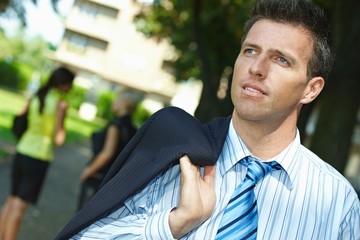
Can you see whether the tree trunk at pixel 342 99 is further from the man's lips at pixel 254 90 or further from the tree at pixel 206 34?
the man's lips at pixel 254 90

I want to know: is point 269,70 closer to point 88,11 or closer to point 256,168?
point 256,168

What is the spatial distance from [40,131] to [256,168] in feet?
13.7

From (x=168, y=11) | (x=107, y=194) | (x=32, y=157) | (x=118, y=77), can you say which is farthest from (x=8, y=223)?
(x=118, y=77)

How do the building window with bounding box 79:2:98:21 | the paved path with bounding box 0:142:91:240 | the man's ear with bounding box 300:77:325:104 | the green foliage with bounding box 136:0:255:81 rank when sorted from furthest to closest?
the building window with bounding box 79:2:98:21 → the green foliage with bounding box 136:0:255:81 → the paved path with bounding box 0:142:91:240 → the man's ear with bounding box 300:77:325:104

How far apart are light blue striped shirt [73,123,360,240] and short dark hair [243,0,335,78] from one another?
406mm

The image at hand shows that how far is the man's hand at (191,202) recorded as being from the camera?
2135 mm

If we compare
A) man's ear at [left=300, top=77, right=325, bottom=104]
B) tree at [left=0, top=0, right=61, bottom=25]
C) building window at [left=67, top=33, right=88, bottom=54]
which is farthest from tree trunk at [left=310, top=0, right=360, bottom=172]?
building window at [left=67, top=33, right=88, bottom=54]

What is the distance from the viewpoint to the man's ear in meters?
2.60

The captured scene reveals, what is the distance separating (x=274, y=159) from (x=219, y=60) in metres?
16.0

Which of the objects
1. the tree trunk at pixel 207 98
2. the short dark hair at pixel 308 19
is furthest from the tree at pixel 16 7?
the short dark hair at pixel 308 19

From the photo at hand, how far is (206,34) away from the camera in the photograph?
61.8ft

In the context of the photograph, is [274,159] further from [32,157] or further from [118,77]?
[118,77]

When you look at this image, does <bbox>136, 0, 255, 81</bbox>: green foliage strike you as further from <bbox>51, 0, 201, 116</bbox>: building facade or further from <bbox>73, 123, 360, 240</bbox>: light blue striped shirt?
<bbox>51, 0, 201, 116</bbox>: building facade

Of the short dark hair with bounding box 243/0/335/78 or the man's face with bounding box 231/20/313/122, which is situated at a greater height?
the short dark hair with bounding box 243/0/335/78
